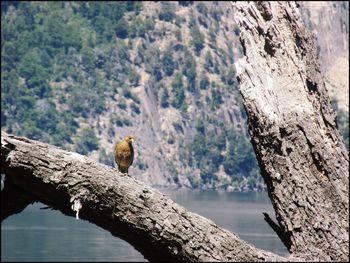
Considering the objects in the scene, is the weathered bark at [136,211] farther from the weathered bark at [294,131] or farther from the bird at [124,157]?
the bird at [124,157]

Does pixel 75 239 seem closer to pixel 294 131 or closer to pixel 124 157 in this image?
pixel 124 157

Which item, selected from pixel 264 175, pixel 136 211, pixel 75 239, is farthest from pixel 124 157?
pixel 75 239

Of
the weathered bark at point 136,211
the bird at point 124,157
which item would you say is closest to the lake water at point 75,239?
the bird at point 124,157

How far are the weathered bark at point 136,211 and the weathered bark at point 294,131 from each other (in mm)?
270

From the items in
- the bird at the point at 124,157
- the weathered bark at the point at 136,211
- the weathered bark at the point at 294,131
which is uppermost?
the weathered bark at the point at 294,131

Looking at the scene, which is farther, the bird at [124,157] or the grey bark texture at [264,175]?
the bird at [124,157]

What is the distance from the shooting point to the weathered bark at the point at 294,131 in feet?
19.9

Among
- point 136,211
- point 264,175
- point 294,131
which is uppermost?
point 294,131

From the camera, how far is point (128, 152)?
13266 mm

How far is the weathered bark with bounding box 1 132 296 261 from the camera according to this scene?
5922mm

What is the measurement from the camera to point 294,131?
623cm

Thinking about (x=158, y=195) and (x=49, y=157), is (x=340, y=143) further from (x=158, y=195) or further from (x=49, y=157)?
(x=49, y=157)

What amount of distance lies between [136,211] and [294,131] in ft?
3.19

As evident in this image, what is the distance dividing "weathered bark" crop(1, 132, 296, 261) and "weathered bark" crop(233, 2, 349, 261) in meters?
0.27
